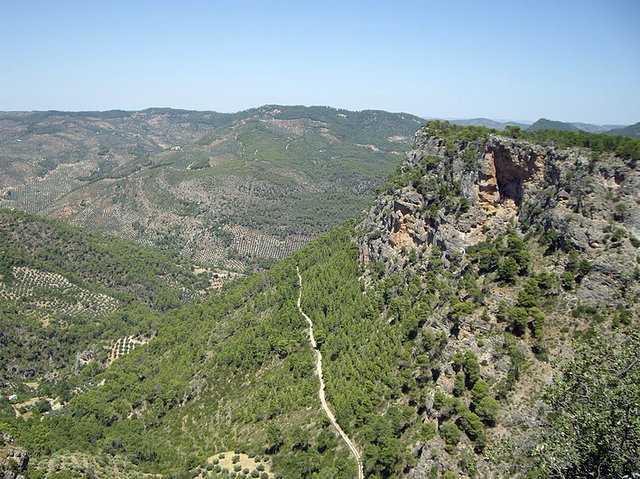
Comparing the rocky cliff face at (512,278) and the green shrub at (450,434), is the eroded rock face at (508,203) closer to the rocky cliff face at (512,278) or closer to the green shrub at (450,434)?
the rocky cliff face at (512,278)

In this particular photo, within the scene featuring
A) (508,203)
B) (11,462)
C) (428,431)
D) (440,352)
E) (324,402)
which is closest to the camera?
(11,462)

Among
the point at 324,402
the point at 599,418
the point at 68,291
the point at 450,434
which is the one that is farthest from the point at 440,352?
the point at 68,291

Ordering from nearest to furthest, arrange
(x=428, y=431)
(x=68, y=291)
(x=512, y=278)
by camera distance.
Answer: (x=428, y=431) < (x=512, y=278) < (x=68, y=291)

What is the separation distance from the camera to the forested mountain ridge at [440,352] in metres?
31.3

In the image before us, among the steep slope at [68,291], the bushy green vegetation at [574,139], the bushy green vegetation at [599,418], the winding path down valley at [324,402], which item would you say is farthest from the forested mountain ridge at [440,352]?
the steep slope at [68,291]

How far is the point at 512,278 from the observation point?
51.1m

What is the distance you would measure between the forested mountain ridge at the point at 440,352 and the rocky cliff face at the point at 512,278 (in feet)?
0.66

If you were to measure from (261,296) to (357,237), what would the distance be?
26.9 meters

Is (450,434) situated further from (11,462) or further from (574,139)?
(11,462)

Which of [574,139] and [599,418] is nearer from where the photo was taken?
[599,418]

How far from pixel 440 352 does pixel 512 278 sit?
1278 centimetres

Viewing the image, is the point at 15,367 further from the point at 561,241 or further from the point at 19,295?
the point at 561,241

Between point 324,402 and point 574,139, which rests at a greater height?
point 574,139

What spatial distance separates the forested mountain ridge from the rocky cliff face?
0.66 feet
